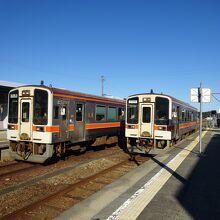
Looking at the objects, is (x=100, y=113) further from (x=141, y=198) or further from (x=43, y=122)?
(x=141, y=198)

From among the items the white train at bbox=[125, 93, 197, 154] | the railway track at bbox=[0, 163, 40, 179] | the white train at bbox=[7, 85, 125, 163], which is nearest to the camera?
the railway track at bbox=[0, 163, 40, 179]

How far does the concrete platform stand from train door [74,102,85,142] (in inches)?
159

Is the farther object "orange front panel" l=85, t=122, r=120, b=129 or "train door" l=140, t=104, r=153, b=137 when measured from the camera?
"orange front panel" l=85, t=122, r=120, b=129

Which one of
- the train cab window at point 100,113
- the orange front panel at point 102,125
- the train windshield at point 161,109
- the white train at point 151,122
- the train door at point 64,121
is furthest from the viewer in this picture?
the train cab window at point 100,113

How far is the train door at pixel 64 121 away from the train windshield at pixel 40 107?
0.78 metres

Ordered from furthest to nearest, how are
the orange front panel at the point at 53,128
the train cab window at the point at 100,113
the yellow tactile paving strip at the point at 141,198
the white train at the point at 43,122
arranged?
1. the train cab window at the point at 100,113
2. the white train at the point at 43,122
3. the orange front panel at the point at 53,128
4. the yellow tactile paving strip at the point at 141,198

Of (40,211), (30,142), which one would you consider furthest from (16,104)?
(40,211)

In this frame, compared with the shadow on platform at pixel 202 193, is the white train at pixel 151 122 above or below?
above

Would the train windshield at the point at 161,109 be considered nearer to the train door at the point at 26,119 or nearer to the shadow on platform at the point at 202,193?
the shadow on platform at the point at 202,193

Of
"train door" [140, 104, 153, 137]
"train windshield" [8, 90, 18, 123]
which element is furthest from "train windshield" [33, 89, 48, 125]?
"train door" [140, 104, 153, 137]

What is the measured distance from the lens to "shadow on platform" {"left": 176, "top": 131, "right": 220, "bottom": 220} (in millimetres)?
5602

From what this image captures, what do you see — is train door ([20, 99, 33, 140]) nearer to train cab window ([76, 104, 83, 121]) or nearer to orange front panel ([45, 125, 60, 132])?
orange front panel ([45, 125, 60, 132])

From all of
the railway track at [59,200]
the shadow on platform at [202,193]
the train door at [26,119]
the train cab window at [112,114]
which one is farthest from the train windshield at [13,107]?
the shadow on platform at [202,193]

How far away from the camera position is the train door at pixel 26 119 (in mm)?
11320
